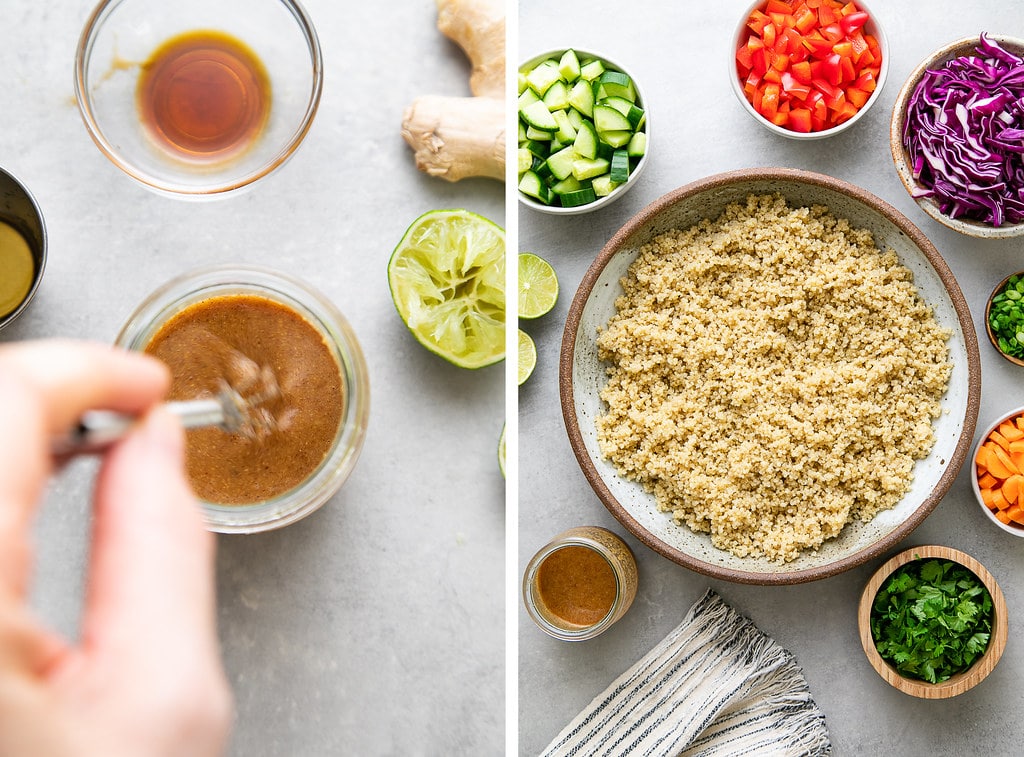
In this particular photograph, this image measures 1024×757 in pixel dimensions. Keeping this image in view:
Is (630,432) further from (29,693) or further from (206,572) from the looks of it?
(29,693)

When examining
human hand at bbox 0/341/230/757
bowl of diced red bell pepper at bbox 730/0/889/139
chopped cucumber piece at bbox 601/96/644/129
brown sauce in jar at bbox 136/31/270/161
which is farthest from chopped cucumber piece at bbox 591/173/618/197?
human hand at bbox 0/341/230/757

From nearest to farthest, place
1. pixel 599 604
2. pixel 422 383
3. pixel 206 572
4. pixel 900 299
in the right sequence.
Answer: pixel 206 572, pixel 422 383, pixel 900 299, pixel 599 604

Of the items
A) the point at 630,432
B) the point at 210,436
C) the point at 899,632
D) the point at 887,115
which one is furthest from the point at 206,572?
the point at 887,115

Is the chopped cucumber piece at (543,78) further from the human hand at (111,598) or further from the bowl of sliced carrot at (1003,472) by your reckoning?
the human hand at (111,598)

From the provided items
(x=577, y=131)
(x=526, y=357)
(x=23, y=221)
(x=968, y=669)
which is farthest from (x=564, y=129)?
(x=968, y=669)

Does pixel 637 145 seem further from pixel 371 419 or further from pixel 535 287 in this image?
pixel 371 419
